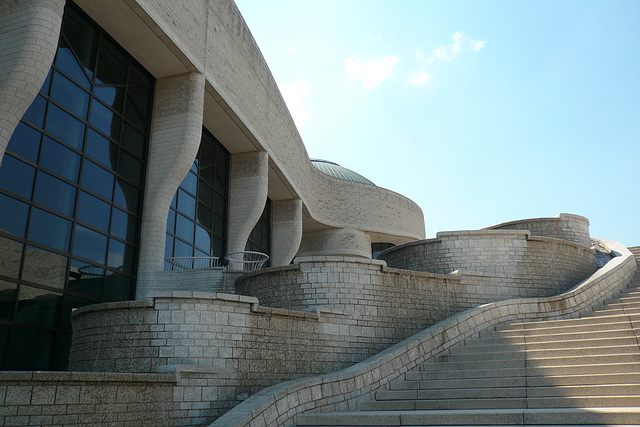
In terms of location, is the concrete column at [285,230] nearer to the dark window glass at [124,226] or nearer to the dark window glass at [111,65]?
the dark window glass at [124,226]

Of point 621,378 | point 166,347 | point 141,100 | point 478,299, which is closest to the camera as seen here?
point 621,378

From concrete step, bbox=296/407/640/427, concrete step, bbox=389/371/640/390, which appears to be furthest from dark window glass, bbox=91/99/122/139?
concrete step, bbox=389/371/640/390

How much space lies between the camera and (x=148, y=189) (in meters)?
15.4

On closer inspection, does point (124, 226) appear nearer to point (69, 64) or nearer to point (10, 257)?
point (10, 257)

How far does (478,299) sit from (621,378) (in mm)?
6043

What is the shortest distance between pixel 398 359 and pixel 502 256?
266 inches

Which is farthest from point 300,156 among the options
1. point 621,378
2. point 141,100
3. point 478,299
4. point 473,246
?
point 621,378

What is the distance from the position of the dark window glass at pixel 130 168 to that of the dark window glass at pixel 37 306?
4.16m

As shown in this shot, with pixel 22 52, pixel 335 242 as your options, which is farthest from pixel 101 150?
pixel 335 242

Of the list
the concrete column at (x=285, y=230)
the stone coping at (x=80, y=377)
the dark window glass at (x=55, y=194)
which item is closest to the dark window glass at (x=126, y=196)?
the dark window glass at (x=55, y=194)

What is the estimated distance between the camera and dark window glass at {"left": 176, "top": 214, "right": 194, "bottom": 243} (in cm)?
1718

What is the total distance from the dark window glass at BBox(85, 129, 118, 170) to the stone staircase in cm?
964

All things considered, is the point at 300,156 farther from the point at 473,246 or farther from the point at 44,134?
the point at 44,134

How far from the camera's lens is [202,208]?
18.9m
